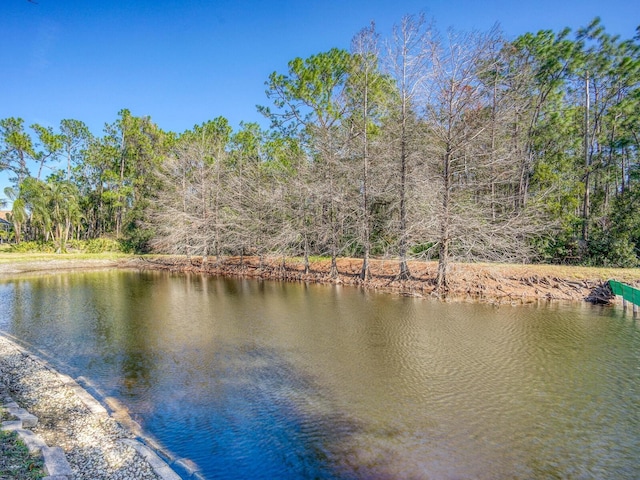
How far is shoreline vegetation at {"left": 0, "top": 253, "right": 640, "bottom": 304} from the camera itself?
16203mm

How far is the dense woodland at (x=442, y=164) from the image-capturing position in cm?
1800

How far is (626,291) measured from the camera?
549 inches

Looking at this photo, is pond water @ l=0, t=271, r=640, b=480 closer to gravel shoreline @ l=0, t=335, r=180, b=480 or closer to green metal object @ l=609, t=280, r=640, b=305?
gravel shoreline @ l=0, t=335, r=180, b=480

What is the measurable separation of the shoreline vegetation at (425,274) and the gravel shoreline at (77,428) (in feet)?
47.4

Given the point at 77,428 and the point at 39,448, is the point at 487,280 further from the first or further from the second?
the point at 39,448

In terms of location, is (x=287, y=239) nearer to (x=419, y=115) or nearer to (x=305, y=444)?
(x=419, y=115)

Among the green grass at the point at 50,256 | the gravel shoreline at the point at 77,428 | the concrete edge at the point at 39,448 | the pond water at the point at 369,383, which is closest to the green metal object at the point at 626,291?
the pond water at the point at 369,383

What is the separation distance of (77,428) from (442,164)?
60.2 ft

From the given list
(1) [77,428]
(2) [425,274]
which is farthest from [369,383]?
(2) [425,274]

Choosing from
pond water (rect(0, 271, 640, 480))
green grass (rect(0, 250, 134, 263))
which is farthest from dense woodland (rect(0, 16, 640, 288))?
green grass (rect(0, 250, 134, 263))

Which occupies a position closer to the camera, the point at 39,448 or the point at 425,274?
the point at 39,448

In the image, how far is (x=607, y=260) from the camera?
1862 cm

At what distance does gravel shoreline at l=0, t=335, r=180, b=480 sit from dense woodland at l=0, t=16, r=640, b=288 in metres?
14.3

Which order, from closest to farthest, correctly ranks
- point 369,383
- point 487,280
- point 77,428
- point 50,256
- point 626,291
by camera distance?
point 77,428 < point 369,383 < point 626,291 < point 487,280 < point 50,256
